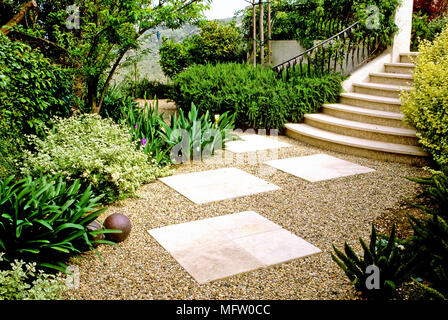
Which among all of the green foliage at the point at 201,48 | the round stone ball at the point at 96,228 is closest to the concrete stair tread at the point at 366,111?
the green foliage at the point at 201,48

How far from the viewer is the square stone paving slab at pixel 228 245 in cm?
306

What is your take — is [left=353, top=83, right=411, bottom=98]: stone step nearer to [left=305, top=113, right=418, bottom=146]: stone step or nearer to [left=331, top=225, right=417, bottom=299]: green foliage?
[left=305, top=113, right=418, bottom=146]: stone step

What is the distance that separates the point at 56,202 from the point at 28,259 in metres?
0.54

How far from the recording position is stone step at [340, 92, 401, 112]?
691cm

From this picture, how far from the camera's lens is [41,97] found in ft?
16.9

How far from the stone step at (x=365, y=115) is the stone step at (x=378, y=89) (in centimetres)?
57

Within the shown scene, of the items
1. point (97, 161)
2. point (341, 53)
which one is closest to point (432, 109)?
point (341, 53)

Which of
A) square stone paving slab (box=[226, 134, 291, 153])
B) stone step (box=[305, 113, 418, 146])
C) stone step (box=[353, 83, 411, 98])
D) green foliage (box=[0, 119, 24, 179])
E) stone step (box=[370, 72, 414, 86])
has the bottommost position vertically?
square stone paving slab (box=[226, 134, 291, 153])

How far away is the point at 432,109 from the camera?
5.19 meters

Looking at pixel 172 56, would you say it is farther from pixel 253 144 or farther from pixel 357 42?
pixel 253 144

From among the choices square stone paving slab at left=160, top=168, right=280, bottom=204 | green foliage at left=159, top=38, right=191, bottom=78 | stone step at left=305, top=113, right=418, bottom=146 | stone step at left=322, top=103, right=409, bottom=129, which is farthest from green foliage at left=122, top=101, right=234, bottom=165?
green foliage at left=159, top=38, right=191, bottom=78

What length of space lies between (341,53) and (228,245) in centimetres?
618

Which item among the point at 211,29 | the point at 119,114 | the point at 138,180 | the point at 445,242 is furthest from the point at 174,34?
the point at 445,242
